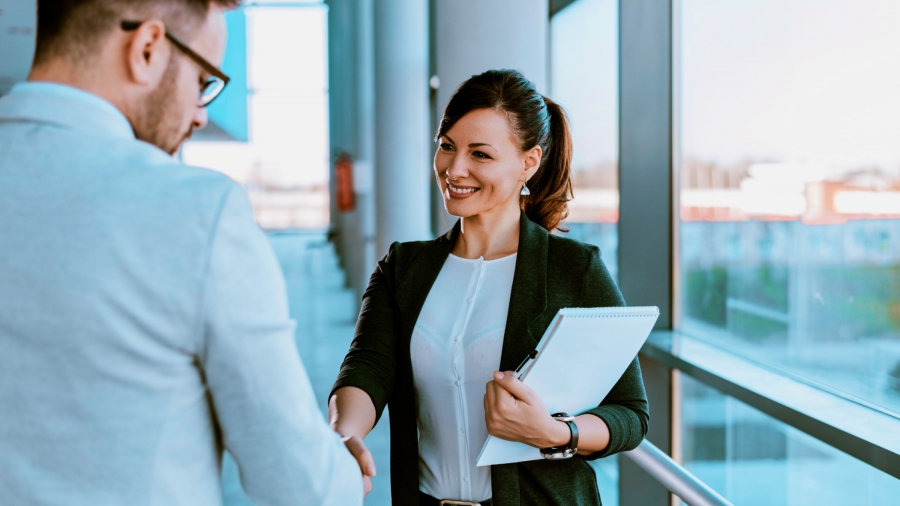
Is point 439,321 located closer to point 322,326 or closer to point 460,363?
point 460,363

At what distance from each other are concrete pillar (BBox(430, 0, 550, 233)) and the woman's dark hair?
3.97ft

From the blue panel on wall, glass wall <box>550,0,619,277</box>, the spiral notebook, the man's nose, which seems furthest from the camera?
the blue panel on wall

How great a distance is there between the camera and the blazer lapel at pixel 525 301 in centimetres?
150

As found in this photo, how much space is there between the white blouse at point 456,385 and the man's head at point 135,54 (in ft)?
2.65

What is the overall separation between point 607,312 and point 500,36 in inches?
78.5

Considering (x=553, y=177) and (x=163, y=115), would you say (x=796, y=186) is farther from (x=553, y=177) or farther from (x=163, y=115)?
(x=163, y=115)

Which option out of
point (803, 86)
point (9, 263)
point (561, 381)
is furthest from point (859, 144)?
Result: point (9, 263)

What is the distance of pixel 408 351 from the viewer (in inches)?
61.8

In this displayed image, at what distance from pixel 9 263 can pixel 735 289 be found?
2576mm

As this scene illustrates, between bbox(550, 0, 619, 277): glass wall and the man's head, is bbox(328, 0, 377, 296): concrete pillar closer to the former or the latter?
bbox(550, 0, 619, 277): glass wall

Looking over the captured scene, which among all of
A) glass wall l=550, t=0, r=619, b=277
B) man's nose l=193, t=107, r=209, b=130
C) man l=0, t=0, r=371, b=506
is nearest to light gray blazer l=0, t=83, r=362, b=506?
man l=0, t=0, r=371, b=506

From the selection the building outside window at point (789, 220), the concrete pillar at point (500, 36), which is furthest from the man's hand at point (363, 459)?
the concrete pillar at point (500, 36)

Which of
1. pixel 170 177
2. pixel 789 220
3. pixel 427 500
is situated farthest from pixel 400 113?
pixel 170 177

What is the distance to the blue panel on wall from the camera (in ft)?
16.6
